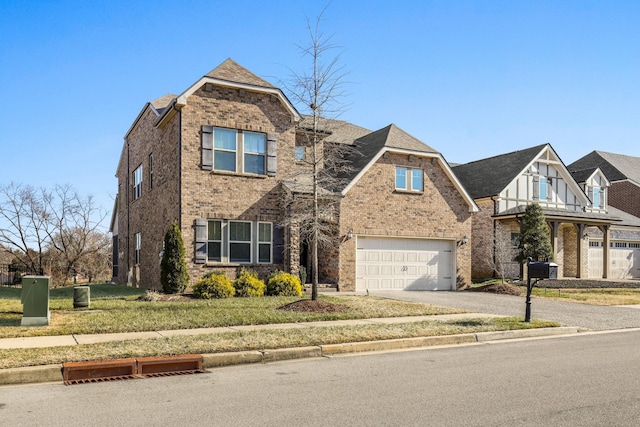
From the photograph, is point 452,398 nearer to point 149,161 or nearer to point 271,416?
point 271,416

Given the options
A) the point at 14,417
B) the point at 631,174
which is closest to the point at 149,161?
the point at 14,417

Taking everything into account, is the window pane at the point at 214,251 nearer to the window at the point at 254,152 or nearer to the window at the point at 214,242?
the window at the point at 214,242

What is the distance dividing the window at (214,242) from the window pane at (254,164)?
230 cm

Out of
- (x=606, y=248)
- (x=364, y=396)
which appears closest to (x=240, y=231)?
(x=364, y=396)

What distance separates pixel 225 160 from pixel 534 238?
15.9 meters

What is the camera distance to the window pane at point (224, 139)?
1961 cm

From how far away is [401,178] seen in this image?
23.6 m

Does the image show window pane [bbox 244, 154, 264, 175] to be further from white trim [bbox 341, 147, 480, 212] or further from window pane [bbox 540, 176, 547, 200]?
window pane [bbox 540, 176, 547, 200]

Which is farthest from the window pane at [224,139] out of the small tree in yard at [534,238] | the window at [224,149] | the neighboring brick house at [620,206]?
the neighboring brick house at [620,206]

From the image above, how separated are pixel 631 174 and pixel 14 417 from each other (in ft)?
154

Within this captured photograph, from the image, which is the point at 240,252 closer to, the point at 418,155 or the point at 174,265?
the point at 174,265

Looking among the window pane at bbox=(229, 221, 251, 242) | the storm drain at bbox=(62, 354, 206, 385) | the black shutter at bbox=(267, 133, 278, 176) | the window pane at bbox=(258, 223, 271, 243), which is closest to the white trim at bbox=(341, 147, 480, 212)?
the black shutter at bbox=(267, 133, 278, 176)

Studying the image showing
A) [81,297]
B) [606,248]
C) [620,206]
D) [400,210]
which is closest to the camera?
[81,297]

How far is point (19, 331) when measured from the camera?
1071cm
